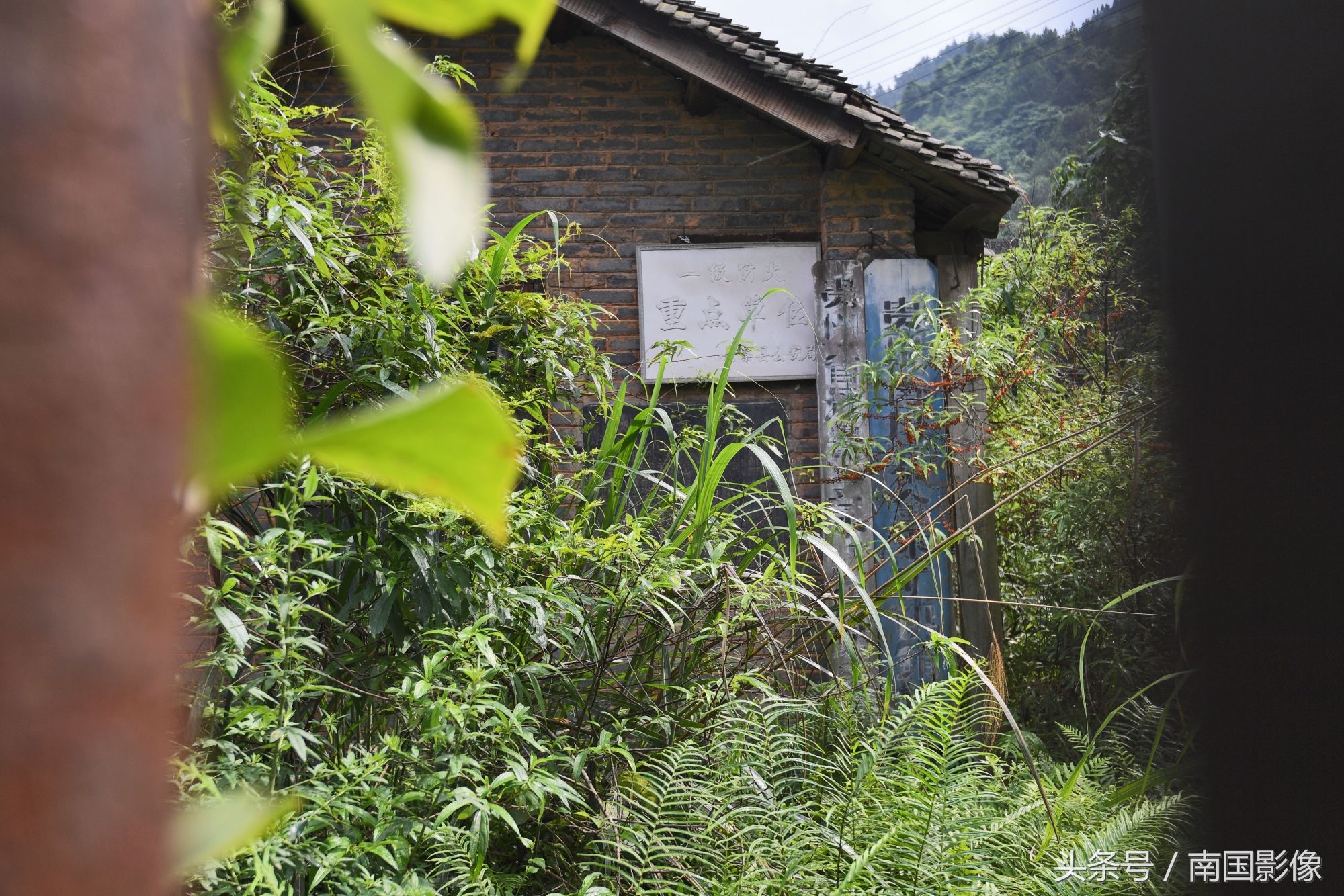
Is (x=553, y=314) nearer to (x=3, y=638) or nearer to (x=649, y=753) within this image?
(x=649, y=753)

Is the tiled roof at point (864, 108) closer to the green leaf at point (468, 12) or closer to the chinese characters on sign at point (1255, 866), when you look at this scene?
the chinese characters on sign at point (1255, 866)

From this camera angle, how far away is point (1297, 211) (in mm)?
542

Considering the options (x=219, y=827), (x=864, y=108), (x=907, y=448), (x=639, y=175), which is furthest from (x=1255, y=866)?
(x=639, y=175)

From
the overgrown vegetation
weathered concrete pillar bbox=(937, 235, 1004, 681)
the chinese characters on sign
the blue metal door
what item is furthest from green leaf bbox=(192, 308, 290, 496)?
weathered concrete pillar bbox=(937, 235, 1004, 681)

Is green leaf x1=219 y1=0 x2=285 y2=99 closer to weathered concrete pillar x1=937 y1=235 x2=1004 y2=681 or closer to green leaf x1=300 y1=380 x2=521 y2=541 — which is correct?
green leaf x1=300 y1=380 x2=521 y2=541

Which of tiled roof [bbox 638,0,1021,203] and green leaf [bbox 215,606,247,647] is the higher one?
tiled roof [bbox 638,0,1021,203]

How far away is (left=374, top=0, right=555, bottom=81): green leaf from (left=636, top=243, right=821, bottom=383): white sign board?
3560mm

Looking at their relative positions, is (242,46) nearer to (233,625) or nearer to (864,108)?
(233,625)

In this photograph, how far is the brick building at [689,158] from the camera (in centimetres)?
363

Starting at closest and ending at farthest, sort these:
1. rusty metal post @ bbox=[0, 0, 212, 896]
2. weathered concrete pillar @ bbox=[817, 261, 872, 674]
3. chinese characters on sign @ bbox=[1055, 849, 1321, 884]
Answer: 1. rusty metal post @ bbox=[0, 0, 212, 896]
2. chinese characters on sign @ bbox=[1055, 849, 1321, 884]
3. weathered concrete pillar @ bbox=[817, 261, 872, 674]

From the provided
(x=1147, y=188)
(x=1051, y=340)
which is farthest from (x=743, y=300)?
(x=1147, y=188)

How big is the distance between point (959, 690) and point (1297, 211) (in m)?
1.28

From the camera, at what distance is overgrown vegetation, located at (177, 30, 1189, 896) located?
135cm

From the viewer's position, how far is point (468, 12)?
125 mm
